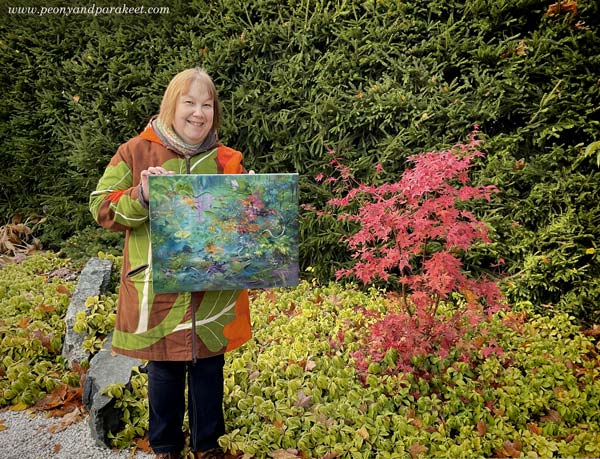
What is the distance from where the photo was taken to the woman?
6.47 feet

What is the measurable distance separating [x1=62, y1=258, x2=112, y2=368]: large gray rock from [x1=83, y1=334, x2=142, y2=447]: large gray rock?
0.84ft

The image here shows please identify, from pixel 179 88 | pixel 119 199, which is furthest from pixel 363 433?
pixel 179 88

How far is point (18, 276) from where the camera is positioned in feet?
15.3

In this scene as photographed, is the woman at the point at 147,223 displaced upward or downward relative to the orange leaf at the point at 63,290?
upward

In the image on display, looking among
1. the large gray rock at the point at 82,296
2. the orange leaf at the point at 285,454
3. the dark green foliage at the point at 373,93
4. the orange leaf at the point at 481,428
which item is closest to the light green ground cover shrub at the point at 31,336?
the large gray rock at the point at 82,296

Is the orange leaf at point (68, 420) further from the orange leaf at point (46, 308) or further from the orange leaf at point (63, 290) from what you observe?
the orange leaf at point (63, 290)

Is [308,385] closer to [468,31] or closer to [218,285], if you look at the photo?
[218,285]

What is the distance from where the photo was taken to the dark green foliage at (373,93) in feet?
12.1

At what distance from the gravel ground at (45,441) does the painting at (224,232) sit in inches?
47.1

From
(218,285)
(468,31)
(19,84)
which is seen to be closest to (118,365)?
(218,285)

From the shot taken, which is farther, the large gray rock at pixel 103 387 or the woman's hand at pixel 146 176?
the large gray rock at pixel 103 387

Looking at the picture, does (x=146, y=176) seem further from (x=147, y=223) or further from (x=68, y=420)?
(x=68, y=420)

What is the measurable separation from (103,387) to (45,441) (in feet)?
1.38

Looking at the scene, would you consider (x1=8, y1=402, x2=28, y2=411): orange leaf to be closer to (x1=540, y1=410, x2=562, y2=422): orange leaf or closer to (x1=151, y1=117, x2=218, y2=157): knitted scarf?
(x1=151, y1=117, x2=218, y2=157): knitted scarf
